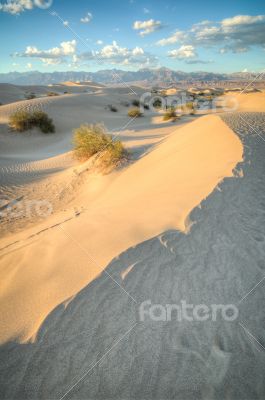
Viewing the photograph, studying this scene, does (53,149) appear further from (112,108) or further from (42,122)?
(112,108)

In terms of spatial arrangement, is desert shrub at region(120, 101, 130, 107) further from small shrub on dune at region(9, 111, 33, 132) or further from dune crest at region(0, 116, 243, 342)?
dune crest at region(0, 116, 243, 342)

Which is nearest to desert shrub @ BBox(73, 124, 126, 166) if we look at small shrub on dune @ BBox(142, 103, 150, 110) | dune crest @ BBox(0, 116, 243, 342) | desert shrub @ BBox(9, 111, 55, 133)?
dune crest @ BBox(0, 116, 243, 342)

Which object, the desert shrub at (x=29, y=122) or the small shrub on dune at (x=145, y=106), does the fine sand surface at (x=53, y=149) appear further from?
the small shrub on dune at (x=145, y=106)

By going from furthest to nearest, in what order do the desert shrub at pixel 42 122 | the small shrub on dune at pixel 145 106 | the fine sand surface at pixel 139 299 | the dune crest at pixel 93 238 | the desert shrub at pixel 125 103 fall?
the desert shrub at pixel 125 103
the small shrub on dune at pixel 145 106
the desert shrub at pixel 42 122
the dune crest at pixel 93 238
the fine sand surface at pixel 139 299

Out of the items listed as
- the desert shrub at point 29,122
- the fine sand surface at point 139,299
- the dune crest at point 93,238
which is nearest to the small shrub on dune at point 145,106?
the desert shrub at point 29,122

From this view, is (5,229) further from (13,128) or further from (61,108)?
(61,108)

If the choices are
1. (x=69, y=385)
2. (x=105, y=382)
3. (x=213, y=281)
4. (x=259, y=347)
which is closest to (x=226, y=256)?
(x=213, y=281)
